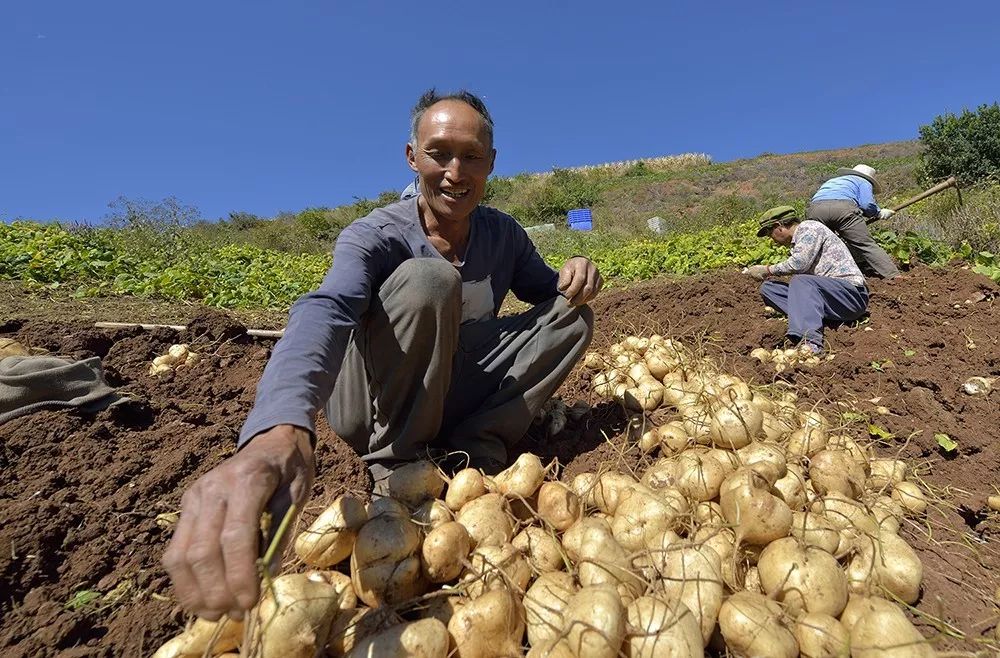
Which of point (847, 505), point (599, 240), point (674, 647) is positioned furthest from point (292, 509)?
point (599, 240)

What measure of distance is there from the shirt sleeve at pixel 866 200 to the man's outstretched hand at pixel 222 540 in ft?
27.6

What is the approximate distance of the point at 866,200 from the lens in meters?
7.36

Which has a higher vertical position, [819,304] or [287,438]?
[287,438]

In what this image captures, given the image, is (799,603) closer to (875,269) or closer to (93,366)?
(93,366)

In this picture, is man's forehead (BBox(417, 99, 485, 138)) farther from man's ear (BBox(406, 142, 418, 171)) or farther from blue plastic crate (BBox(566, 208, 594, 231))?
blue plastic crate (BBox(566, 208, 594, 231))

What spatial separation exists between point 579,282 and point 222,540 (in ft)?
5.89

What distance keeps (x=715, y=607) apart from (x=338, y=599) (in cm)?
100

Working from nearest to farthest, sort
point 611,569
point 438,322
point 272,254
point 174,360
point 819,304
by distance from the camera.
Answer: point 611,569 < point 438,322 < point 174,360 < point 819,304 < point 272,254

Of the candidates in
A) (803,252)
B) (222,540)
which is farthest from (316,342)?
(803,252)

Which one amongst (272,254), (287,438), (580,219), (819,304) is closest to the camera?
(287,438)

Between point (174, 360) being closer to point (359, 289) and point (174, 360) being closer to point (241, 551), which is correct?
point (359, 289)

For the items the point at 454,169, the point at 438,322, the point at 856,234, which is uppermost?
the point at 454,169

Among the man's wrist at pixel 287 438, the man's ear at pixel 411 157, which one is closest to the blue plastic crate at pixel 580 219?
the man's ear at pixel 411 157

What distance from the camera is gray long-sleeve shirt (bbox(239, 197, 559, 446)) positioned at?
4.33 ft
